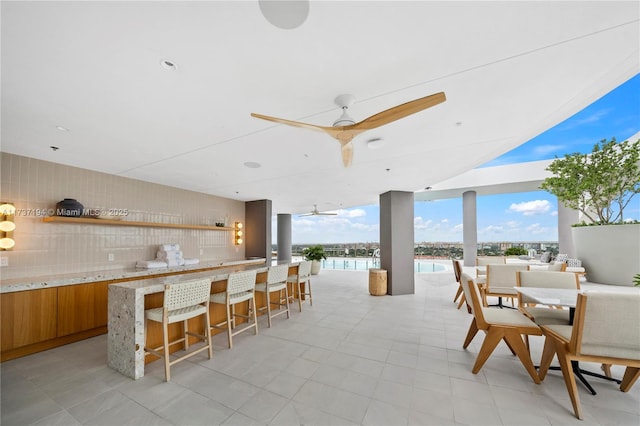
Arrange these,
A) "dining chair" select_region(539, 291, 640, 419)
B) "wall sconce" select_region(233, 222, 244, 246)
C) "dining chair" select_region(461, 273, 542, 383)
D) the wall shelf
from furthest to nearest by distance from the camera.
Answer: "wall sconce" select_region(233, 222, 244, 246) < the wall shelf < "dining chair" select_region(461, 273, 542, 383) < "dining chair" select_region(539, 291, 640, 419)

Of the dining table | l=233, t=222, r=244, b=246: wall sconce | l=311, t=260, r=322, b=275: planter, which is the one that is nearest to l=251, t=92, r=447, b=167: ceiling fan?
the dining table

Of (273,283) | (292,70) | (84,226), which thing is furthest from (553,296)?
(84,226)

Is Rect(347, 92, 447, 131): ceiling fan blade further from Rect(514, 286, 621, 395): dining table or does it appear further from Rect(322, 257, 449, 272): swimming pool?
Rect(322, 257, 449, 272): swimming pool

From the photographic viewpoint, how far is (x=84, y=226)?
4156 millimetres

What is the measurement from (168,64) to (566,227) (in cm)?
1118

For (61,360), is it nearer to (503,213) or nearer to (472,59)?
(472,59)

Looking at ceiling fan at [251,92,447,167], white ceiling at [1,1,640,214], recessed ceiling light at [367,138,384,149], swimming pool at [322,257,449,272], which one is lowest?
swimming pool at [322,257,449,272]

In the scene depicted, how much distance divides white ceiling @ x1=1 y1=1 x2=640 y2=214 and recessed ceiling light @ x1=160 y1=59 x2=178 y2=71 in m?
0.03

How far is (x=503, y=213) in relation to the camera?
510 inches

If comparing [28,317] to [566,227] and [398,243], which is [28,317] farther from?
[566,227]

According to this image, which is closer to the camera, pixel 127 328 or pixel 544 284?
pixel 127 328

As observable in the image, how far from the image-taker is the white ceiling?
1.41 m

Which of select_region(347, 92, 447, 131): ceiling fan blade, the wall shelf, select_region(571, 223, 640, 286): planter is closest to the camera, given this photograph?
select_region(347, 92, 447, 131): ceiling fan blade

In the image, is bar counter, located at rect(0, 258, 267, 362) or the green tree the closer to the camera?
bar counter, located at rect(0, 258, 267, 362)
